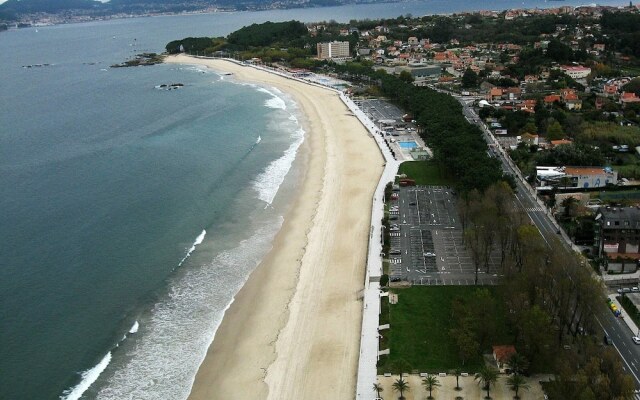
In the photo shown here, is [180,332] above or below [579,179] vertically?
below

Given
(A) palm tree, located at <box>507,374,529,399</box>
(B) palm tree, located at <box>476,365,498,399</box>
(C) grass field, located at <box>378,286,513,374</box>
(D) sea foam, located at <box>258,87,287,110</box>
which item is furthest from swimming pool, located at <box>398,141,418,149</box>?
(A) palm tree, located at <box>507,374,529,399</box>

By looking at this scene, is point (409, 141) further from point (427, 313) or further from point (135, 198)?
point (427, 313)

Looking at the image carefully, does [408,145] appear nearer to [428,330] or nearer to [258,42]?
[428,330]

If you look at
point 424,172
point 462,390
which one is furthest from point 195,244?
point 424,172

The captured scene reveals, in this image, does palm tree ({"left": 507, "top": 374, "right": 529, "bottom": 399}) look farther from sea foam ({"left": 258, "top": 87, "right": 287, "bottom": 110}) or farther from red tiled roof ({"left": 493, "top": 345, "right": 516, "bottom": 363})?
sea foam ({"left": 258, "top": 87, "right": 287, "bottom": 110})

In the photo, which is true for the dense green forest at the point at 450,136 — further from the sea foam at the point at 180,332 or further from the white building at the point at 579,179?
the sea foam at the point at 180,332

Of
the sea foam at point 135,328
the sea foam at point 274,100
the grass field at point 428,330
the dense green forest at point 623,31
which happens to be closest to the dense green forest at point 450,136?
the grass field at point 428,330
